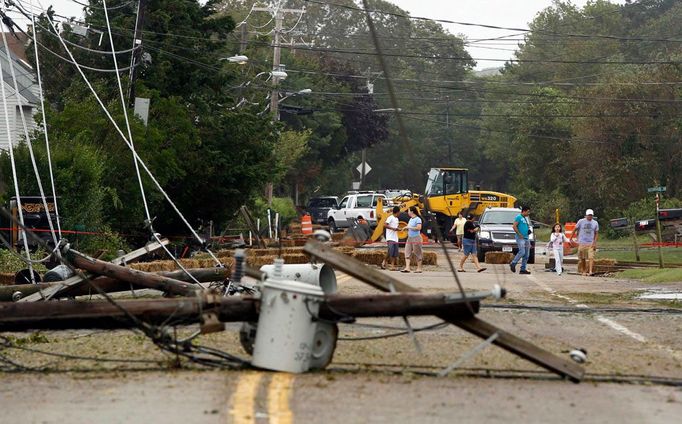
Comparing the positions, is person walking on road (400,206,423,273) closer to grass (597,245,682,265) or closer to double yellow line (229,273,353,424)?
grass (597,245,682,265)

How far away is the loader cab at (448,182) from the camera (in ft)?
206

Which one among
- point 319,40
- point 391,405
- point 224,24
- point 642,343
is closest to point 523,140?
point 319,40

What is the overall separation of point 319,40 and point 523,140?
34.0 m

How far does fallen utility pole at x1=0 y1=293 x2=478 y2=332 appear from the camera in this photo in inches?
467

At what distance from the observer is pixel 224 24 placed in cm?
4700

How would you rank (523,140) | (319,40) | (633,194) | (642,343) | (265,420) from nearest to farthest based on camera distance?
1. (265,420)
2. (642,343)
3. (633,194)
4. (523,140)
5. (319,40)

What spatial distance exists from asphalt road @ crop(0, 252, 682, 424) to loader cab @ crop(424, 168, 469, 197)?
46.7 metres

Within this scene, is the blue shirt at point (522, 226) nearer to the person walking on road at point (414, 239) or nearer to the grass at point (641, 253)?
the person walking on road at point (414, 239)

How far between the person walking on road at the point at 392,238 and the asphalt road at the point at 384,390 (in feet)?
67.6

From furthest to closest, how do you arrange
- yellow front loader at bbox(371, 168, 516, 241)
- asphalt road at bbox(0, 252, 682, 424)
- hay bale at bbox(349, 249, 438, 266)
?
yellow front loader at bbox(371, 168, 516, 241) → hay bale at bbox(349, 249, 438, 266) → asphalt road at bbox(0, 252, 682, 424)

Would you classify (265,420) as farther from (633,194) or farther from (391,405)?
(633,194)

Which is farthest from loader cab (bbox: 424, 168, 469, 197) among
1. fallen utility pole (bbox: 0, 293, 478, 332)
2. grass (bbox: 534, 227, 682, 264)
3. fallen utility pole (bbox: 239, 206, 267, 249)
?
fallen utility pole (bbox: 0, 293, 478, 332)

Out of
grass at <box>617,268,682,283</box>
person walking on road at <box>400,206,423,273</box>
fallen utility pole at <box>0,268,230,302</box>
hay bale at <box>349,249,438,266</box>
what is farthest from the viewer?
hay bale at <box>349,249,438,266</box>

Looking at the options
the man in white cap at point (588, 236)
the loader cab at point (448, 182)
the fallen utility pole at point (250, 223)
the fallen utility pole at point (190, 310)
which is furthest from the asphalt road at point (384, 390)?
the loader cab at point (448, 182)
